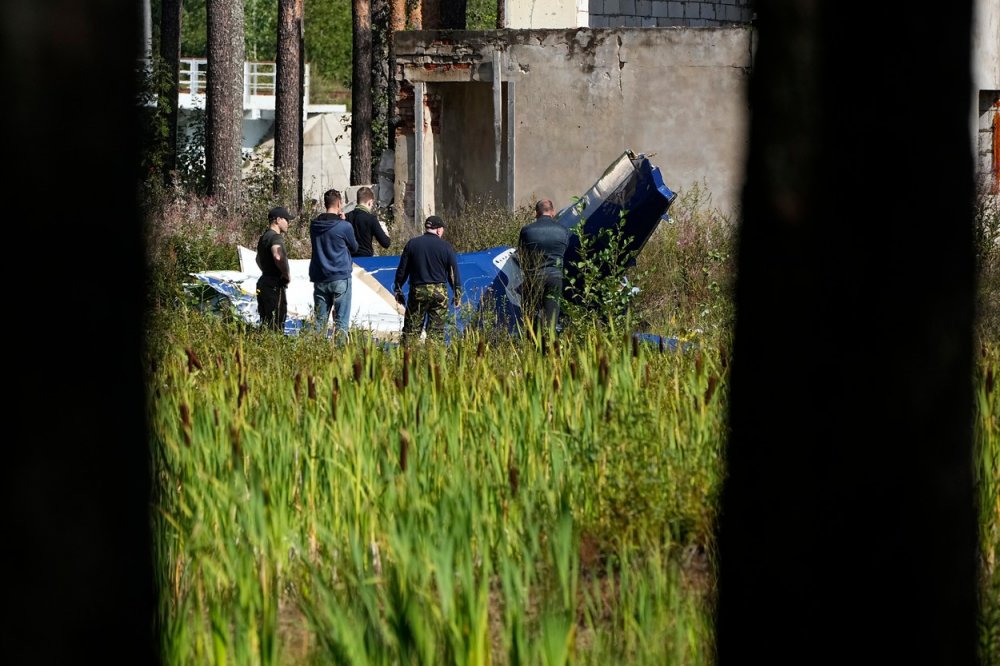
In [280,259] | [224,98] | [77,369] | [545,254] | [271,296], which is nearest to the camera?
[77,369]

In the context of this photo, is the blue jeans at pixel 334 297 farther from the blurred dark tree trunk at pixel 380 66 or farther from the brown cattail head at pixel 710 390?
the blurred dark tree trunk at pixel 380 66

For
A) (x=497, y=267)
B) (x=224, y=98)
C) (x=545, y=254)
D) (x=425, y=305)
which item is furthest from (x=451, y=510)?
(x=224, y=98)

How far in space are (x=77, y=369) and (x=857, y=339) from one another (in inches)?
62.7

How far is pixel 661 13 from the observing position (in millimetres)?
23250

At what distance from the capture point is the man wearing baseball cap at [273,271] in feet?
39.7

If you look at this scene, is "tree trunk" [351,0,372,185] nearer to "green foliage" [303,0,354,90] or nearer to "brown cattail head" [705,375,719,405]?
"brown cattail head" [705,375,719,405]

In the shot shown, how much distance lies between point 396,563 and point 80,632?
1401 millimetres

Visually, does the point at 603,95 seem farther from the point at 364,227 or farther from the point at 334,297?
the point at 334,297

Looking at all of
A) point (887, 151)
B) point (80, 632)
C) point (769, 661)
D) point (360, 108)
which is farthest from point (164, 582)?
point (360, 108)

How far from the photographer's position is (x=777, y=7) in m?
2.90

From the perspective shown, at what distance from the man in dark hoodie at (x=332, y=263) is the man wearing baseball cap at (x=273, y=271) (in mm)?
279

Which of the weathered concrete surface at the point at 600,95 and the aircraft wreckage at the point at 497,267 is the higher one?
the weathered concrete surface at the point at 600,95

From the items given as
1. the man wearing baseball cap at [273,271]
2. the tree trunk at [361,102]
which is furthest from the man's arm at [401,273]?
the tree trunk at [361,102]

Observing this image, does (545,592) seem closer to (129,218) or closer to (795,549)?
(795,549)
